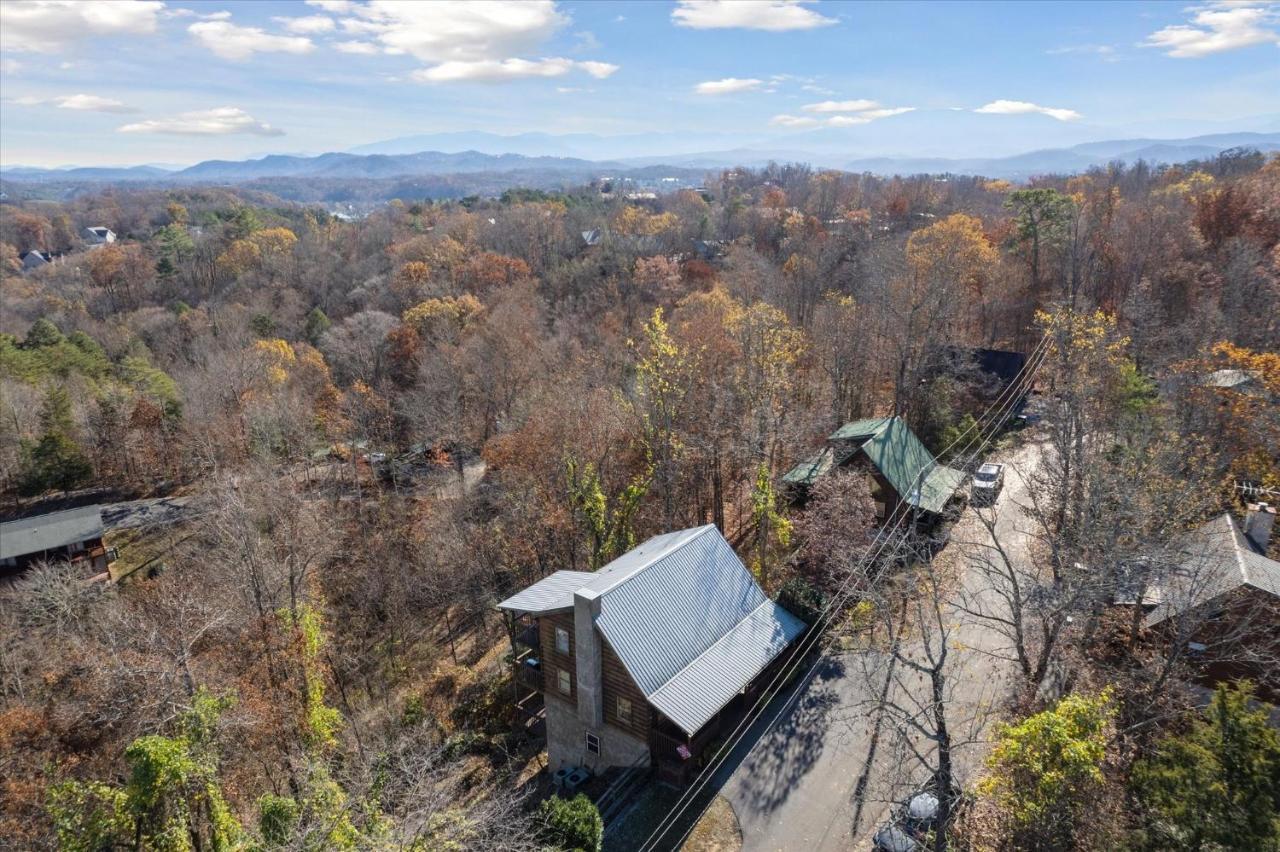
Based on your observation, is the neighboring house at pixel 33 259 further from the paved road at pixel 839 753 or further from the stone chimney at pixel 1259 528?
the stone chimney at pixel 1259 528

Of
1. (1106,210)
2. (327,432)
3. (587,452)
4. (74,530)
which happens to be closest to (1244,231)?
(1106,210)

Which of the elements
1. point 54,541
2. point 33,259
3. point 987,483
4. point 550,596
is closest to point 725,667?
point 550,596

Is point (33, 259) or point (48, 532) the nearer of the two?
point (48, 532)

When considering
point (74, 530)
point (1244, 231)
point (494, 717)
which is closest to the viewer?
point (494, 717)

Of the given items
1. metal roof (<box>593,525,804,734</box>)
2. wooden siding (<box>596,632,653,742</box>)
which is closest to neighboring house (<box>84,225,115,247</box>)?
metal roof (<box>593,525,804,734</box>)

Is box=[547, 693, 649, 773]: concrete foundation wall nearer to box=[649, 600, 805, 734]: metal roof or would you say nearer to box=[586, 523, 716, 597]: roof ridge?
box=[649, 600, 805, 734]: metal roof

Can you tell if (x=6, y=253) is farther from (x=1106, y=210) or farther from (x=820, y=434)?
(x=1106, y=210)

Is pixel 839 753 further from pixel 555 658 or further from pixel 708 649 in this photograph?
pixel 555 658
